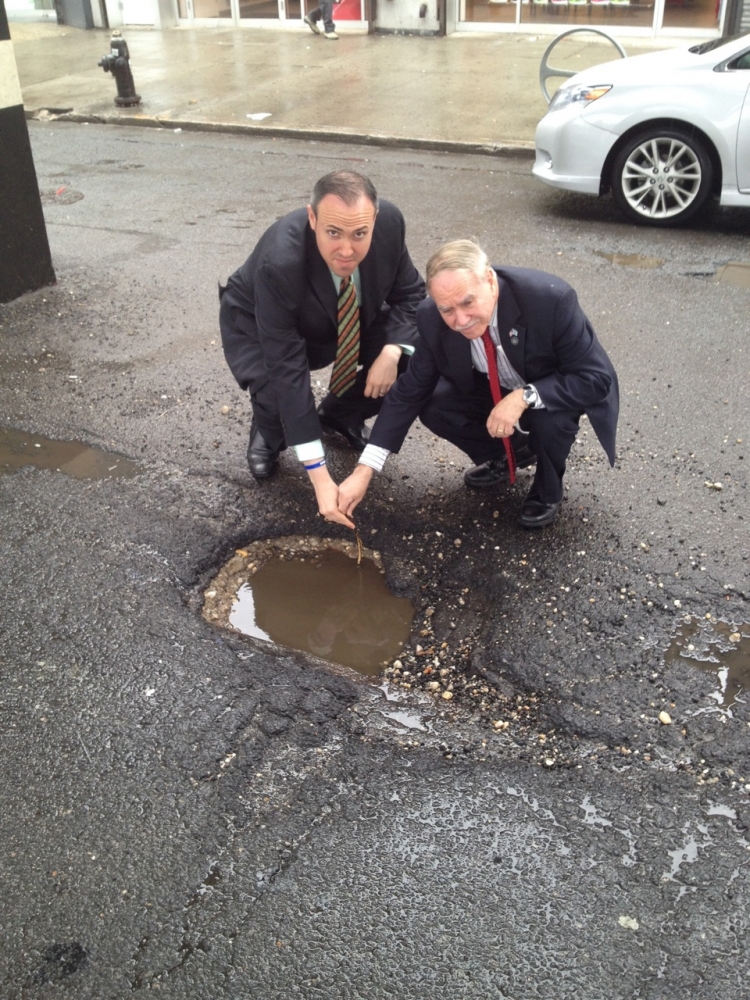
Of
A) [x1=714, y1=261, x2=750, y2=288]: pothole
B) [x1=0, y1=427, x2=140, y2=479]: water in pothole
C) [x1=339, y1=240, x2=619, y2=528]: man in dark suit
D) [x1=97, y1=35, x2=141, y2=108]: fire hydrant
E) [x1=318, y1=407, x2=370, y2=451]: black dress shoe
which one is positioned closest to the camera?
[x1=339, y1=240, x2=619, y2=528]: man in dark suit

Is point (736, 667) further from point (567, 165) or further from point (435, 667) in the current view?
point (567, 165)

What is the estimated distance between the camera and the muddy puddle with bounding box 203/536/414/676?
3410mm

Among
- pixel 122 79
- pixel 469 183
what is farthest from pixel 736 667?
pixel 122 79

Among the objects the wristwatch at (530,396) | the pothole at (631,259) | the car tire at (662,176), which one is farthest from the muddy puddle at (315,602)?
the car tire at (662,176)

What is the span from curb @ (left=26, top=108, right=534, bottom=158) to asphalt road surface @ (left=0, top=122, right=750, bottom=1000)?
5.18 metres

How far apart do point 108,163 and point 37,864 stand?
8776 mm

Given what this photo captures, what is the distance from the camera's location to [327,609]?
11.7 feet

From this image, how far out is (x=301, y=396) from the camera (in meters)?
3.63

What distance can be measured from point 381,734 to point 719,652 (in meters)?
1.21

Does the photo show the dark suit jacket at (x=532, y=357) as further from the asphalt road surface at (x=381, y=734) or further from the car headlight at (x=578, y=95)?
the car headlight at (x=578, y=95)

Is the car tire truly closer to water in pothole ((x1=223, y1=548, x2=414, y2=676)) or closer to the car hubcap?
the car hubcap

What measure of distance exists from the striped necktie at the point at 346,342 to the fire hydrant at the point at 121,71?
31.4 feet

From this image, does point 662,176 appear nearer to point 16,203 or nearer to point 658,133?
point 658,133

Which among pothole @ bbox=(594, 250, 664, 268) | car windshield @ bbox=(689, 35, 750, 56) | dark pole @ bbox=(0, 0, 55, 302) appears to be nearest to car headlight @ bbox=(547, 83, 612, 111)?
car windshield @ bbox=(689, 35, 750, 56)
